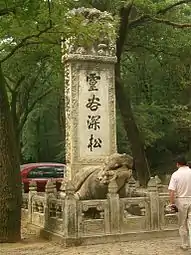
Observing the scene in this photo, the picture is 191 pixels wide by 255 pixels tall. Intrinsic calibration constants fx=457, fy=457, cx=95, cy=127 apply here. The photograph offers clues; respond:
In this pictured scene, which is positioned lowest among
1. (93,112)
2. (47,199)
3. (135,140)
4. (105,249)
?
(105,249)

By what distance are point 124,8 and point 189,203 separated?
9.54 meters

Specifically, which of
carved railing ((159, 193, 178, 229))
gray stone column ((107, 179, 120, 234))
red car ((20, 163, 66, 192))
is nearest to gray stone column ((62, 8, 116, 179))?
gray stone column ((107, 179, 120, 234))

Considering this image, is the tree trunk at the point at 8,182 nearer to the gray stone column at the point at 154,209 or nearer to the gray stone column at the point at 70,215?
the gray stone column at the point at 70,215

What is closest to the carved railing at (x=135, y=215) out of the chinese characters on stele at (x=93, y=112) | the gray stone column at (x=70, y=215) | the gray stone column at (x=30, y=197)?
the gray stone column at (x=70, y=215)

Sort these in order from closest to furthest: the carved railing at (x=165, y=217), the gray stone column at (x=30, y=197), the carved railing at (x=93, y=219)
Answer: the carved railing at (x=93, y=219), the carved railing at (x=165, y=217), the gray stone column at (x=30, y=197)

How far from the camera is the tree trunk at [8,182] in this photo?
30.5 feet

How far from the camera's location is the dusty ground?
8117mm

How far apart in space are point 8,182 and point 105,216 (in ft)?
6.93

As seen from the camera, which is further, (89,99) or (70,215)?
(89,99)

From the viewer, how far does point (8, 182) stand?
9414mm

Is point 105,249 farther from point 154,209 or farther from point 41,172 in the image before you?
point 41,172

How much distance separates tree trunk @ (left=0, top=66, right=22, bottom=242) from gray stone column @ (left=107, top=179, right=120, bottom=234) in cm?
189

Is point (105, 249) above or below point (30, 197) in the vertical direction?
below

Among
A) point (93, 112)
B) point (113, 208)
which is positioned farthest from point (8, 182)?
point (93, 112)
